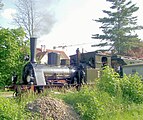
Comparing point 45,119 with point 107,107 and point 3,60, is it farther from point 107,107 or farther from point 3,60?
point 3,60

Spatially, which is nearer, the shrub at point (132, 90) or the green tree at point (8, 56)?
the shrub at point (132, 90)

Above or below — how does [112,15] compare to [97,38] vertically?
above

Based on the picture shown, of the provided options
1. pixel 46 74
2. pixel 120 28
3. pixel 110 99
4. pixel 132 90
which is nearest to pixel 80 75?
pixel 46 74

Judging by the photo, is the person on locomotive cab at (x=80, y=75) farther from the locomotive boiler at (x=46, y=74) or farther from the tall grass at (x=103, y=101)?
the tall grass at (x=103, y=101)

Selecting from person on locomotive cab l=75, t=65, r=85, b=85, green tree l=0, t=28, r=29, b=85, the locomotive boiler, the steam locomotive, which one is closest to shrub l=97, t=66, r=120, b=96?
the steam locomotive

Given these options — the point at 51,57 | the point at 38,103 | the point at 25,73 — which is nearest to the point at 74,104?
the point at 38,103

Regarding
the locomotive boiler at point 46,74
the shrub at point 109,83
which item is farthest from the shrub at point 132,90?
the locomotive boiler at point 46,74

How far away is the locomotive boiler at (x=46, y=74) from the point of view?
1498cm

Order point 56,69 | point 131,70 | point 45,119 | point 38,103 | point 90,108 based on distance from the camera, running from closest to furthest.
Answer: point 45,119 → point 38,103 → point 90,108 → point 56,69 → point 131,70

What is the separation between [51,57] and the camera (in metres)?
17.5

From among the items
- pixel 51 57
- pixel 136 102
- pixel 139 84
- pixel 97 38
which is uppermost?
pixel 97 38

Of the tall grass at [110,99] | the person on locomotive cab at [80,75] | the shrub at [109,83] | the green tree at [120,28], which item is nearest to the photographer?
the tall grass at [110,99]

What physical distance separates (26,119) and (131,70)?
17.9 metres

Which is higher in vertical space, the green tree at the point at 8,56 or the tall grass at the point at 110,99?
the green tree at the point at 8,56
